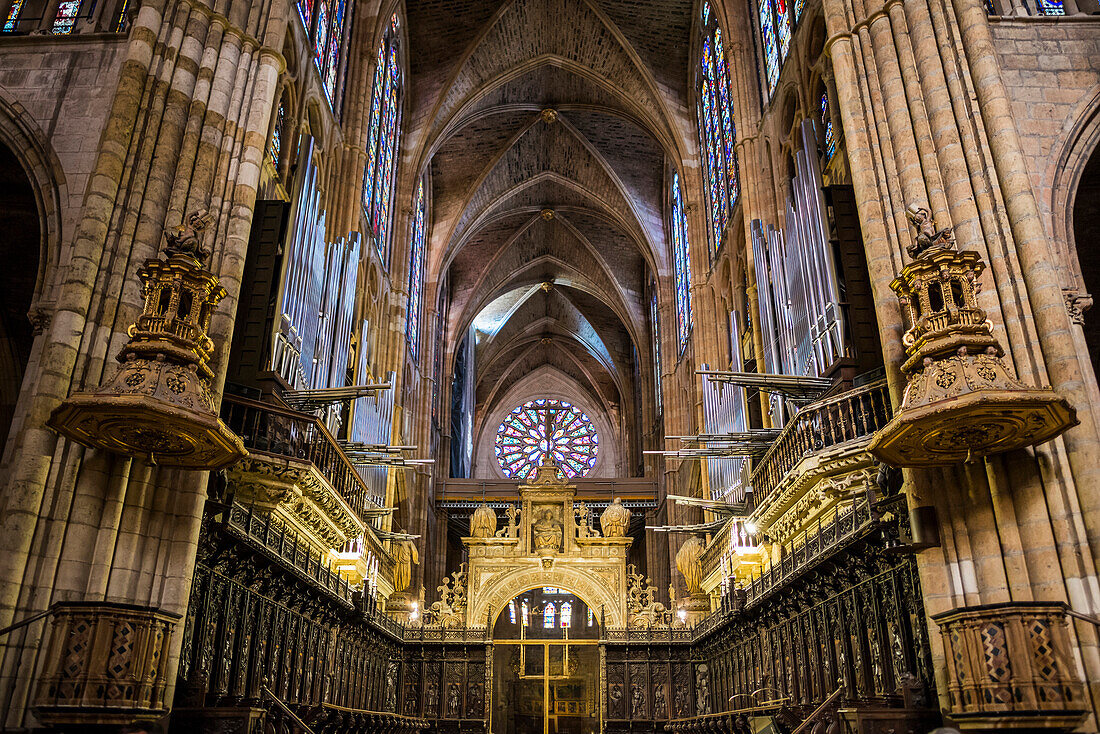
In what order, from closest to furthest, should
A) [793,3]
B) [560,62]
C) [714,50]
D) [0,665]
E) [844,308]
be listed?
[0,665] < [844,308] < [793,3] < [714,50] < [560,62]

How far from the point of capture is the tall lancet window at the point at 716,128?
22.3 metres

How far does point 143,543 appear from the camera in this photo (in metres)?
9.10

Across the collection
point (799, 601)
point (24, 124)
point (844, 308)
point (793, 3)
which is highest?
point (793, 3)

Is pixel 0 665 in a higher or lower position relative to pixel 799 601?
lower

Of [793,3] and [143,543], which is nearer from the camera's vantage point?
[143,543]

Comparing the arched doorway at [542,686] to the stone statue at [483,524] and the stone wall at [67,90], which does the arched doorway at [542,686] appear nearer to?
the stone statue at [483,524]

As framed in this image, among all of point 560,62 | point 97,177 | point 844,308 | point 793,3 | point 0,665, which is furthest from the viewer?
point 560,62

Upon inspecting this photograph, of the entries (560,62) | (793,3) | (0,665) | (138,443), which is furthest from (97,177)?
(560,62)

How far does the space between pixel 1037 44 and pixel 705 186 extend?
46.0ft

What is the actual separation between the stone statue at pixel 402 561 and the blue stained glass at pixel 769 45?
15.2 metres

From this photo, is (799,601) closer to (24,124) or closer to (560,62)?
(24,124)

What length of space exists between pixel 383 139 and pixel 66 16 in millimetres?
11221

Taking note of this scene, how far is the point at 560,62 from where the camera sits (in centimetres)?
2861

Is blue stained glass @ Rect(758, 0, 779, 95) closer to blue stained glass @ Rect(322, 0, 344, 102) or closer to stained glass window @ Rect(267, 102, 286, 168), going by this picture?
blue stained glass @ Rect(322, 0, 344, 102)
